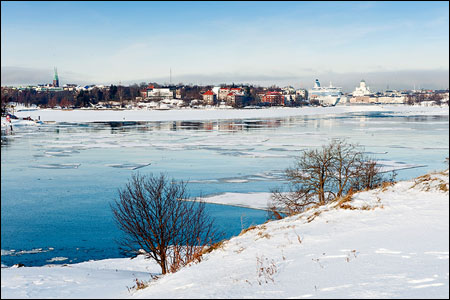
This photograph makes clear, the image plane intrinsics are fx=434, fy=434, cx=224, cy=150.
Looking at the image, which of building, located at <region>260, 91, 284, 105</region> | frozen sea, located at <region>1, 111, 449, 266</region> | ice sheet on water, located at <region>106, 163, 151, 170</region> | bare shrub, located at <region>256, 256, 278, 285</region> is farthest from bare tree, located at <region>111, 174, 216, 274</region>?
building, located at <region>260, 91, 284, 105</region>

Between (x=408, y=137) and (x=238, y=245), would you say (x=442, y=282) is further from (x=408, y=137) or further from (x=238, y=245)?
(x=408, y=137)

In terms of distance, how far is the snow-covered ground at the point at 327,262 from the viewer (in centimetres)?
496

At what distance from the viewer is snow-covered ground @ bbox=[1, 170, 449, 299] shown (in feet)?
16.3

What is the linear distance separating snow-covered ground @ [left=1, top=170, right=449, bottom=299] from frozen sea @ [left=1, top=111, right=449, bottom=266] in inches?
151

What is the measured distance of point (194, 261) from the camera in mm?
7801

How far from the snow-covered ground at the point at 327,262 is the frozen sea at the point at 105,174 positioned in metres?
3.83

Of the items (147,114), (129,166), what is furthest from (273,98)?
(129,166)

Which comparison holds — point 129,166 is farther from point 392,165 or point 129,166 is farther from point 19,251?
point 392,165

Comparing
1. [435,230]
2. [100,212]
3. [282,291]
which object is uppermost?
[435,230]

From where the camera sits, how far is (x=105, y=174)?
23844 mm

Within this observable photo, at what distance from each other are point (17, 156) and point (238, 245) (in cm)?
2781

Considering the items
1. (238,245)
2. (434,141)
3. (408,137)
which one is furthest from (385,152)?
(238,245)

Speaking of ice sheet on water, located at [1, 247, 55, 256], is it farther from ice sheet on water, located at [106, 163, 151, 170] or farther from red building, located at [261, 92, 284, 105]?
red building, located at [261, 92, 284, 105]

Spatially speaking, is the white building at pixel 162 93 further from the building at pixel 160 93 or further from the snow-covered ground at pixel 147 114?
the snow-covered ground at pixel 147 114
